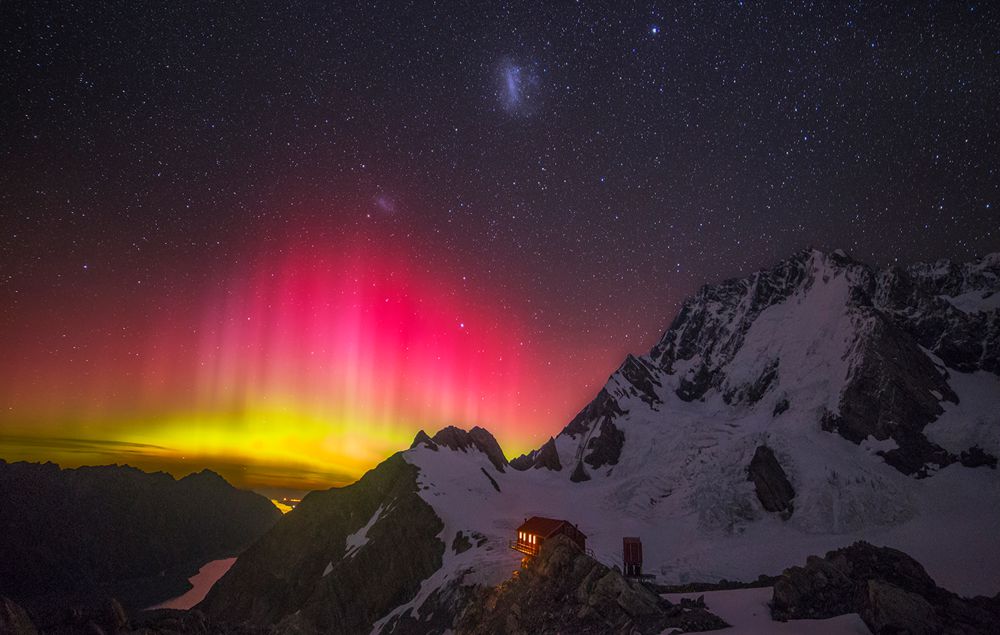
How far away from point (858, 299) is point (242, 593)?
498 feet

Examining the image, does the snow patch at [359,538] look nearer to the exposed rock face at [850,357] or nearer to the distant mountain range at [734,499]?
the distant mountain range at [734,499]

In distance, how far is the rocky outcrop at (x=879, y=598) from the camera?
21625 mm

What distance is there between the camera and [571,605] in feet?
102

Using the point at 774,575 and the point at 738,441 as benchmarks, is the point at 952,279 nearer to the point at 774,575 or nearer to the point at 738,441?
the point at 738,441

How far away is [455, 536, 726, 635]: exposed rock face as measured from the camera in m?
26.3

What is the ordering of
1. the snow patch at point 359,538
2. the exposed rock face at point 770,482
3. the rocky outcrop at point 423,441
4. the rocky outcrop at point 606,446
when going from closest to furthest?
the snow patch at point 359,538, the exposed rock face at point 770,482, the rocky outcrop at point 423,441, the rocky outcrop at point 606,446

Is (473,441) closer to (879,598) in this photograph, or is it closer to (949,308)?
(879,598)

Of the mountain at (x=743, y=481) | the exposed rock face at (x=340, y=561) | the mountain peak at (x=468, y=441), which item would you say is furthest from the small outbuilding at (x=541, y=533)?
the mountain peak at (x=468, y=441)

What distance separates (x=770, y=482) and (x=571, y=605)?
75.2 meters

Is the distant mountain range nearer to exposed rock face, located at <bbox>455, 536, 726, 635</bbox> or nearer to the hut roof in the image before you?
exposed rock face, located at <bbox>455, 536, 726, 635</bbox>

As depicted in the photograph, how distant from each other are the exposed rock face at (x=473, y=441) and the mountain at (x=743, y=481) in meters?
0.48

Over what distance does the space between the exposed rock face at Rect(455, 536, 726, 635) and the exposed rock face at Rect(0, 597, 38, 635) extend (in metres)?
40.0

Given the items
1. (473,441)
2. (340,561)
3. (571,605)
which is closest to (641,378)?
(473,441)

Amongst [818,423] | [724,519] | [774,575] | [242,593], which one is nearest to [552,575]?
[774,575]
